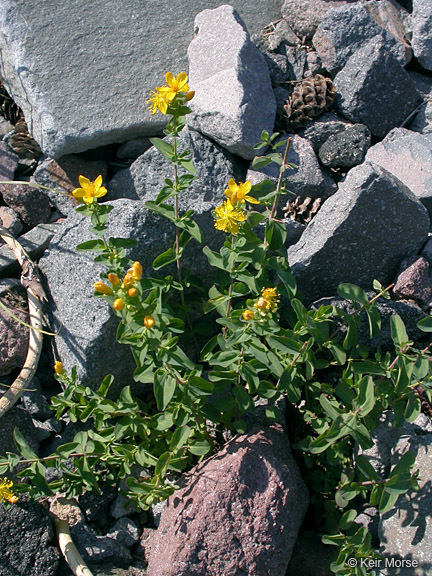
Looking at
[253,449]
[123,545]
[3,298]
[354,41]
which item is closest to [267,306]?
[253,449]

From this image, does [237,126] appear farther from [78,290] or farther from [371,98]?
[78,290]

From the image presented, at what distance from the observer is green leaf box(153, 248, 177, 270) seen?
9.77 ft

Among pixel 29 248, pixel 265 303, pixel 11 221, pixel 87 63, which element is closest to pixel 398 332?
pixel 265 303

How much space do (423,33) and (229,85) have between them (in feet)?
4.98

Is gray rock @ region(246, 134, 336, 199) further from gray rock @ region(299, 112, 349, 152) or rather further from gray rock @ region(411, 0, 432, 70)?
gray rock @ region(411, 0, 432, 70)

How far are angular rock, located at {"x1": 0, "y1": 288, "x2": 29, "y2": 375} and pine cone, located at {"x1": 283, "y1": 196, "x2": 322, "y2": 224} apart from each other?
1766mm

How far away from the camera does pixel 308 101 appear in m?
4.07

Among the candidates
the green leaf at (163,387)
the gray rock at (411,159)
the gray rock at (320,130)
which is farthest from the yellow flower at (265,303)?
the gray rock at (320,130)

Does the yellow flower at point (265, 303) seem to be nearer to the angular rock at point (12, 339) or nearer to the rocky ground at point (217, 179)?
the rocky ground at point (217, 179)

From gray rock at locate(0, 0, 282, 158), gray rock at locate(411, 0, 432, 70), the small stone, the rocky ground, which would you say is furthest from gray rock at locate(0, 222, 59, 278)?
gray rock at locate(411, 0, 432, 70)

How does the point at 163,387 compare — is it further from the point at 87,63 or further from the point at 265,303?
the point at 87,63

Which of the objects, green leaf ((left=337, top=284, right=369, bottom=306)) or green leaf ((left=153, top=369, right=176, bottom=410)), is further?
green leaf ((left=337, top=284, right=369, bottom=306))

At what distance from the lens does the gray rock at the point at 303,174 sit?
12.5 feet

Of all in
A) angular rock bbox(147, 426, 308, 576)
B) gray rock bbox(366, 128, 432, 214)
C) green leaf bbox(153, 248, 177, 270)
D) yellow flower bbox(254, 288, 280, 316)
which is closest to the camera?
yellow flower bbox(254, 288, 280, 316)
